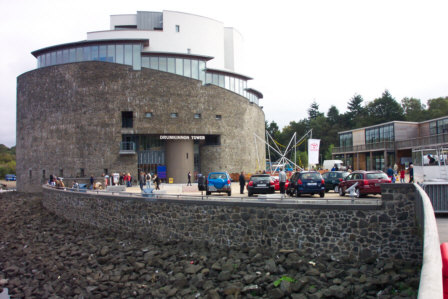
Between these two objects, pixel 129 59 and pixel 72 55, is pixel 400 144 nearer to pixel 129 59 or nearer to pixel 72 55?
pixel 129 59

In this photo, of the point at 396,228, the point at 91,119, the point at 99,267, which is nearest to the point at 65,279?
the point at 99,267

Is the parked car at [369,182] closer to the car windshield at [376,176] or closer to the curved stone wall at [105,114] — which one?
the car windshield at [376,176]

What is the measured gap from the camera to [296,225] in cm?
1427

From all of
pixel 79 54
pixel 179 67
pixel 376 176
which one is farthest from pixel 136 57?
pixel 376 176

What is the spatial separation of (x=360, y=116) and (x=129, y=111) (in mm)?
64234

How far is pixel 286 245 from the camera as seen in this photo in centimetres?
1436

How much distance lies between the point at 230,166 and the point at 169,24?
801 inches

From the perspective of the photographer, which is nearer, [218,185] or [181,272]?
[181,272]

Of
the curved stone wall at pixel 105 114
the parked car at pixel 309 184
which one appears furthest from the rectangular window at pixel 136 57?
the parked car at pixel 309 184

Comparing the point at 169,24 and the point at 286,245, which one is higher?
the point at 169,24

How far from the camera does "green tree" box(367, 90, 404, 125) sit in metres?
77.8

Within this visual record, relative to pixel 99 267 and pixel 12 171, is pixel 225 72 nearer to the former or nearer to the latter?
pixel 99 267

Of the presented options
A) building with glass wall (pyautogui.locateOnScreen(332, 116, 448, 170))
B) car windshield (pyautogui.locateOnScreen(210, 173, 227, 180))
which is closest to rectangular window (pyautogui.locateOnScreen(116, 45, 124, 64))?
car windshield (pyautogui.locateOnScreen(210, 173, 227, 180))

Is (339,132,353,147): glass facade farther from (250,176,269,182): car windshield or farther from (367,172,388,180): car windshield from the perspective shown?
(367,172,388,180): car windshield
